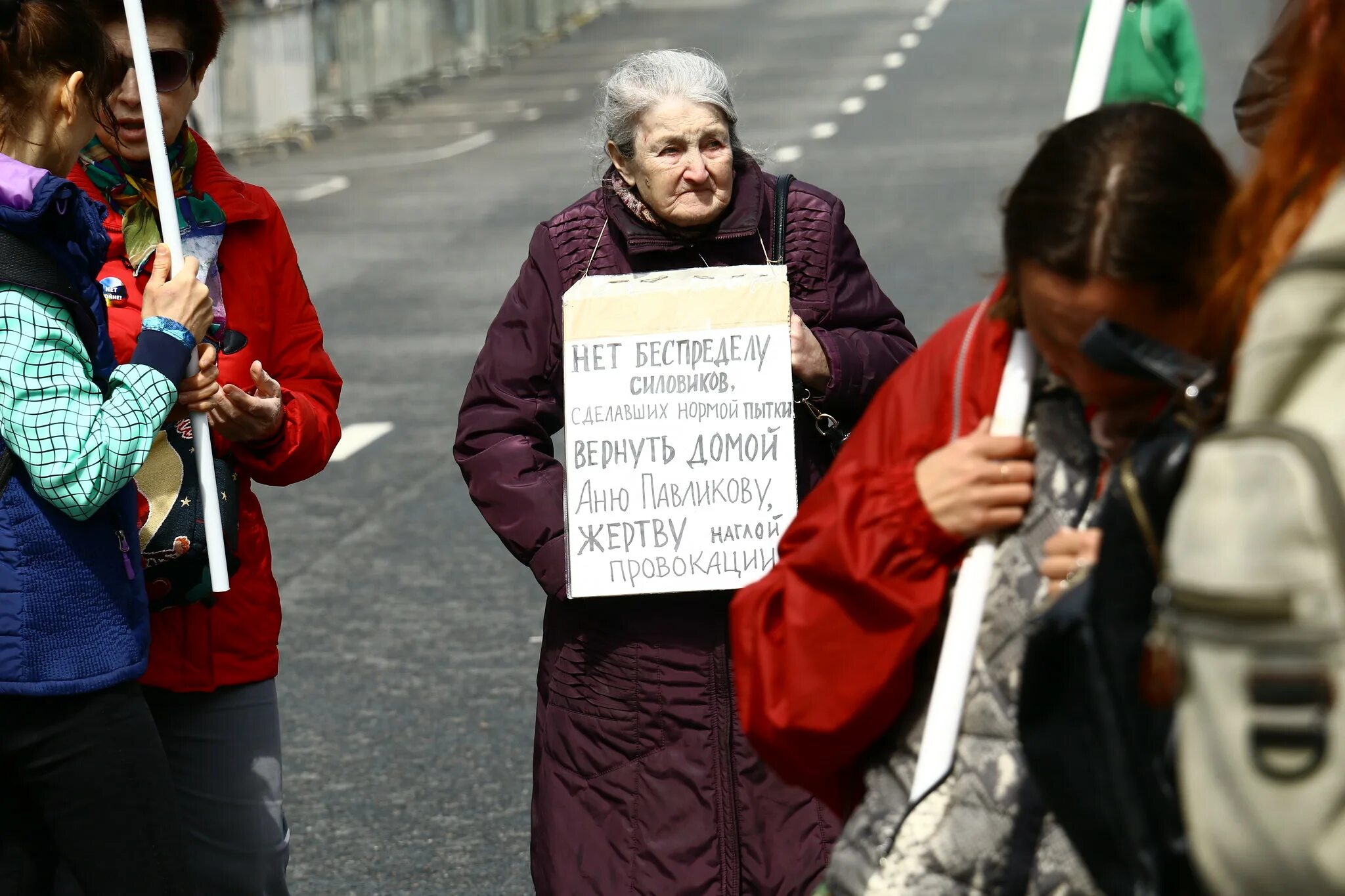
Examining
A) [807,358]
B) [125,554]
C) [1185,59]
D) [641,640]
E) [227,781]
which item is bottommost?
[227,781]

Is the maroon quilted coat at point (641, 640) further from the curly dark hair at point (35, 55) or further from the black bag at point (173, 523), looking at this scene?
the curly dark hair at point (35, 55)

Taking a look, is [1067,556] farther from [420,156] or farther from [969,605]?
[420,156]

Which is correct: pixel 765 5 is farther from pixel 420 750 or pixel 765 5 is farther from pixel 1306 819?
pixel 1306 819

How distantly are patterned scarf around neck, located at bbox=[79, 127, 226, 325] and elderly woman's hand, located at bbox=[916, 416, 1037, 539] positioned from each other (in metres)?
1.81

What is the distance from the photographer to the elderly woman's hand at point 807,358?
11.6ft

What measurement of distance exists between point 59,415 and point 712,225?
1.24 m

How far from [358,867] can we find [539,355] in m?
1.94

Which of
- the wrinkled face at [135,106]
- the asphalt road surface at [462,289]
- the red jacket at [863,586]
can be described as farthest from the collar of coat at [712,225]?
the red jacket at [863,586]

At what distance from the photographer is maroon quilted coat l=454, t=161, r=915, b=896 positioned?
353 centimetres

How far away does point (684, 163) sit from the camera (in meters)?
3.61

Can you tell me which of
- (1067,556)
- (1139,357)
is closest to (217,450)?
(1067,556)

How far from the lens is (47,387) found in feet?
9.73

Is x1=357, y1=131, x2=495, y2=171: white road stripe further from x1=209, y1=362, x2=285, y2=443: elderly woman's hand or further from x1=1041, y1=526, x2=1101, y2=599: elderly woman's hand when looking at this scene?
x1=1041, y1=526, x2=1101, y2=599: elderly woman's hand

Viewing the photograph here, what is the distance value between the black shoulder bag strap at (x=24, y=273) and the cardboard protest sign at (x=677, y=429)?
2.85 feet
